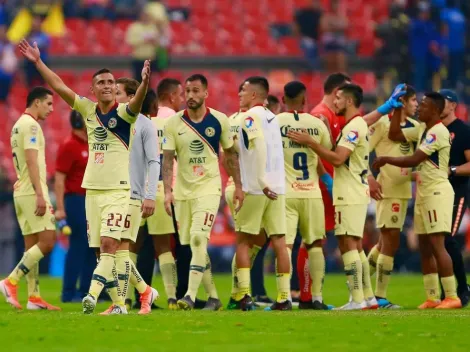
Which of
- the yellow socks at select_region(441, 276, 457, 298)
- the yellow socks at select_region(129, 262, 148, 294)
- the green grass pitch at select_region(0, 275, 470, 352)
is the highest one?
the yellow socks at select_region(129, 262, 148, 294)

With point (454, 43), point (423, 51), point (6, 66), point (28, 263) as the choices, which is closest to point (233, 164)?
point (28, 263)

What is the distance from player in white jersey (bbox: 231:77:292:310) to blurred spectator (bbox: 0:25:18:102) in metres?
16.9

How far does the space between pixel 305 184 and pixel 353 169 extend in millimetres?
611

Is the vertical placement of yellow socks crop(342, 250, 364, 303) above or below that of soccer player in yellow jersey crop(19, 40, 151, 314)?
below

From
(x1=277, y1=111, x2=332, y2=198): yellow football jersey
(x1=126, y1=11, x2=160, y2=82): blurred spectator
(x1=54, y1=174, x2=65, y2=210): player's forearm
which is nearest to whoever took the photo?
(x1=277, y1=111, x2=332, y2=198): yellow football jersey

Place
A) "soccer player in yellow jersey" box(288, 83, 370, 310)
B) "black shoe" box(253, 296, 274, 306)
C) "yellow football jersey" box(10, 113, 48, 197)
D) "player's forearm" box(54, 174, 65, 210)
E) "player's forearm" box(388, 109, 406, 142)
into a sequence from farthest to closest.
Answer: "black shoe" box(253, 296, 274, 306)
"player's forearm" box(54, 174, 65, 210)
"player's forearm" box(388, 109, 406, 142)
"yellow football jersey" box(10, 113, 48, 197)
"soccer player in yellow jersey" box(288, 83, 370, 310)

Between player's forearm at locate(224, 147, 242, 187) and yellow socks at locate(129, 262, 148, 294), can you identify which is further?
player's forearm at locate(224, 147, 242, 187)

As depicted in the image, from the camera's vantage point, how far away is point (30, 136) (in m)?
16.5

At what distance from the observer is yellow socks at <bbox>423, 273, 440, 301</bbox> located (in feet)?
54.4

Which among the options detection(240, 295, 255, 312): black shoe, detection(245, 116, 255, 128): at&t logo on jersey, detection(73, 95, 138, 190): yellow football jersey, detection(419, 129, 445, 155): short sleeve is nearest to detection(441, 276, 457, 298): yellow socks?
detection(419, 129, 445, 155): short sleeve

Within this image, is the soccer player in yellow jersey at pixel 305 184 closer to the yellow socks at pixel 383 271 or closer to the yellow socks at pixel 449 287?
the yellow socks at pixel 383 271

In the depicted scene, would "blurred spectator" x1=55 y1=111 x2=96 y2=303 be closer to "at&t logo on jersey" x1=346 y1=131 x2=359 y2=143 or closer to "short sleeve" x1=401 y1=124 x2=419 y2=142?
"at&t logo on jersey" x1=346 y1=131 x2=359 y2=143

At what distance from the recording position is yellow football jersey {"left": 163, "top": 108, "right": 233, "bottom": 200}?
51.4 feet

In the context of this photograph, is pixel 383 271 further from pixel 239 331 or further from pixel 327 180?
pixel 239 331
